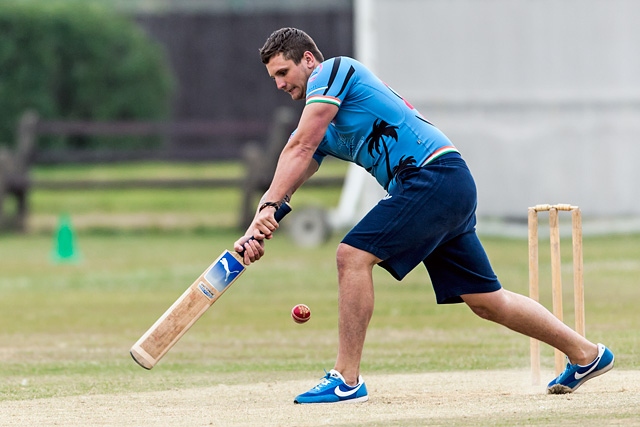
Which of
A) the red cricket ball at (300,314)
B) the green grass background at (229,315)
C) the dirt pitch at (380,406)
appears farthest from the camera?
the green grass background at (229,315)


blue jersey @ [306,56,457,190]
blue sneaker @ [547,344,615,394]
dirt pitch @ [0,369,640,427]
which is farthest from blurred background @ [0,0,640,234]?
blue jersey @ [306,56,457,190]

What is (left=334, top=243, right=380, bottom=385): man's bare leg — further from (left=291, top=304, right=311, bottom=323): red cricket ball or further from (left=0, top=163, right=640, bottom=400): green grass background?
(left=0, top=163, right=640, bottom=400): green grass background

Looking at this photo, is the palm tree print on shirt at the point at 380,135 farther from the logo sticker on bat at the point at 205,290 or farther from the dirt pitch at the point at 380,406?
the dirt pitch at the point at 380,406

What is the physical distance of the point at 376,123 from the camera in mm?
7039

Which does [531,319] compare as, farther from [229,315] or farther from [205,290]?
[229,315]

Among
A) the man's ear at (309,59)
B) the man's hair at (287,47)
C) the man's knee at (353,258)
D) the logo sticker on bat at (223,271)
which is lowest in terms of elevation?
the logo sticker on bat at (223,271)

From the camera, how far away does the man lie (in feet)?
22.8

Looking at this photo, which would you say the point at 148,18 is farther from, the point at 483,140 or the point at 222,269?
the point at 222,269

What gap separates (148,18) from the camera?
30672mm

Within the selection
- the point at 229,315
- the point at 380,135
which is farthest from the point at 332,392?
the point at 229,315

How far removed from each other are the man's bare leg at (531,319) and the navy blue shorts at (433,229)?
0.06 meters

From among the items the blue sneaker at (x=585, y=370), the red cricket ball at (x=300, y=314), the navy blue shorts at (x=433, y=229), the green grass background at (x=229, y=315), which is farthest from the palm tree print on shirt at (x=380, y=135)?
the green grass background at (x=229, y=315)

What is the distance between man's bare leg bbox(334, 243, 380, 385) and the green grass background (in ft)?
Result: 5.11

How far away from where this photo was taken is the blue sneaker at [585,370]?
23.7 ft
